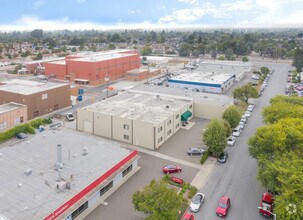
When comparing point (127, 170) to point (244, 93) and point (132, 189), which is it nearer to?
point (132, 189)

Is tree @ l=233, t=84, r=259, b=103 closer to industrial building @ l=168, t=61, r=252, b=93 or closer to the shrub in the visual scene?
industrial building @ l=168, t=61, r=252, b=93

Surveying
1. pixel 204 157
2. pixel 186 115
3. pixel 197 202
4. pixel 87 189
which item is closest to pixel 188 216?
pixel 197 202

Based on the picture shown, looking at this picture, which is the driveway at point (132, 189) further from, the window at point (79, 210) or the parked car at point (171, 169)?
the window at point (79, 210)

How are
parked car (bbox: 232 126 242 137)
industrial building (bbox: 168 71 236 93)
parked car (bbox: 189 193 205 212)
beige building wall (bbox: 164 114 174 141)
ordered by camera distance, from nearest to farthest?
parked car (bbox: 189 193 205 212), beige building wall (bbox: 164 114 174 141), parked car (bbox: 232 126 242 137), industrial building (bbox: 168 71 236 93)

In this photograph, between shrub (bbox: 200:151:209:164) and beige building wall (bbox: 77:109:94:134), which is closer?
shrub (bbox: 200:151:209:164)

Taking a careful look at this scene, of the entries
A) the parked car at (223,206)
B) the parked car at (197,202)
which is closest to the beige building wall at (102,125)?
the parked car at (197,202)

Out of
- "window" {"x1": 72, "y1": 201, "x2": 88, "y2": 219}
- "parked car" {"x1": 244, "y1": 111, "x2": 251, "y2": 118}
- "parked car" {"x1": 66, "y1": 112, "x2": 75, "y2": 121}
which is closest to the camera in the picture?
"window" {"x1": 72, "y1": 201, "x2": 88, "y2": 219}

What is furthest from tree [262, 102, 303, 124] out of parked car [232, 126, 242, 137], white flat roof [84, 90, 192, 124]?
white flat roof [84, 90, 192, 124]
